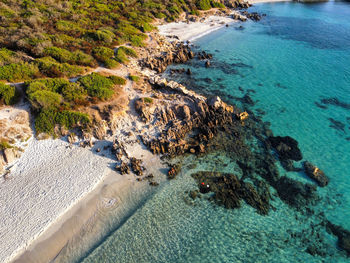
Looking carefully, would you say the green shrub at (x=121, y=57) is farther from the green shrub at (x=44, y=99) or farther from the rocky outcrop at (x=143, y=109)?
the green shrub at (x=44, y=99)

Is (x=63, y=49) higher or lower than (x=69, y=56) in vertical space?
higher

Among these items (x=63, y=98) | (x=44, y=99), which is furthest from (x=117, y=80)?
(x=44, y=99)

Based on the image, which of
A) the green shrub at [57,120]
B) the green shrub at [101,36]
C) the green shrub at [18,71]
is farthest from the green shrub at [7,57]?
the green shrub at [101,36]

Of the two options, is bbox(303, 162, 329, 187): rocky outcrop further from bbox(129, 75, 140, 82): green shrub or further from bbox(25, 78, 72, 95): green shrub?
bbox(25, 78, 72, 95): green shrub

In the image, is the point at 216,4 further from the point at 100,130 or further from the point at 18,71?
the point at 100,130

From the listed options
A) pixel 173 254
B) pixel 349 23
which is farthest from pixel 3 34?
pixel 349 23

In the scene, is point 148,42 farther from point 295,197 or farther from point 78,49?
point 295,197
